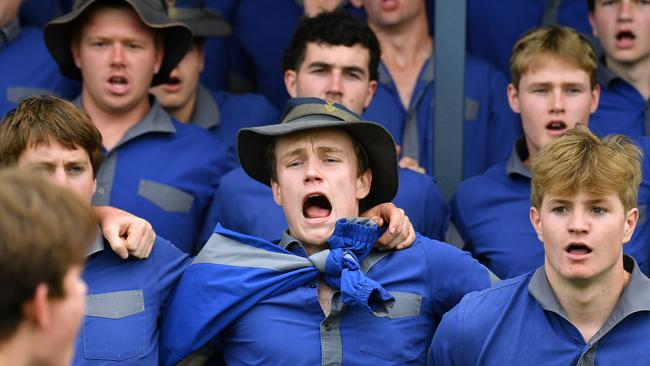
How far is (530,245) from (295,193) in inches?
45.5

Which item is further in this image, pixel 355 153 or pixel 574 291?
pixel 355 153

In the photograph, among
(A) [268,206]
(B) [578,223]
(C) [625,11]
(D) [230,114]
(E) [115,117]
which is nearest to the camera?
(B) [578,223]

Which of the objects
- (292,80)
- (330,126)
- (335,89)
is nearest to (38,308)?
(330,126)

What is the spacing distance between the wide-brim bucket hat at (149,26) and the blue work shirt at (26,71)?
0.79ft

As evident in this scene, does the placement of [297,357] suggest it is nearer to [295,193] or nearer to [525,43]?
[295,193]

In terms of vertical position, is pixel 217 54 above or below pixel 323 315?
above

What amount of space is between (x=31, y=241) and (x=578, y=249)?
2.10 metres

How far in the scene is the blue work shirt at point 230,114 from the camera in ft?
20.3

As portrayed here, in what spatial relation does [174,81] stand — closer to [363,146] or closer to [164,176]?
[164,176]

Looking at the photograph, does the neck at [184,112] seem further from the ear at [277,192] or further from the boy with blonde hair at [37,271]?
the boy with blonde hair at [37,271]

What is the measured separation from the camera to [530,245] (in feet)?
17.2

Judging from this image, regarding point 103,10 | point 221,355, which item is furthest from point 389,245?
point 103,10

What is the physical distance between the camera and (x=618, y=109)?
5.93m

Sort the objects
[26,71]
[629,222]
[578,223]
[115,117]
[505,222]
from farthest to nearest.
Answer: [26,71] < [115,117] < [505,222] < [629,222] < [578,223]
